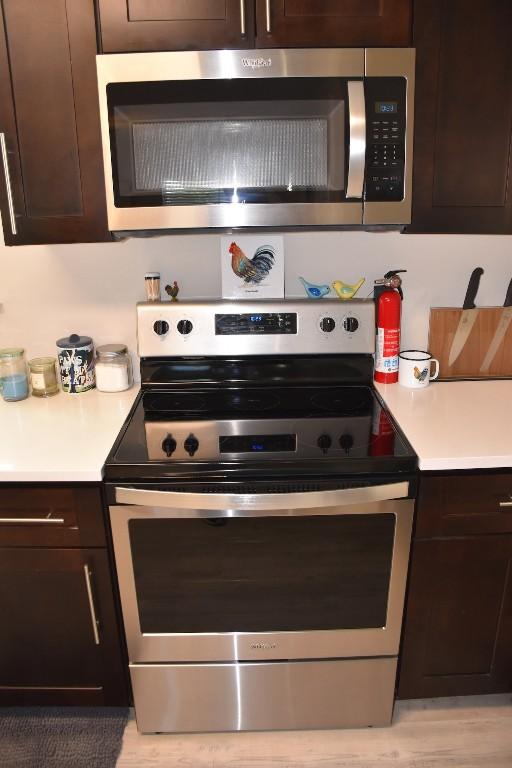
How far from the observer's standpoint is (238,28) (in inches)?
54.3

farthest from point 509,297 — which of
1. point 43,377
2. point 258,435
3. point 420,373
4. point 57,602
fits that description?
point 57,602

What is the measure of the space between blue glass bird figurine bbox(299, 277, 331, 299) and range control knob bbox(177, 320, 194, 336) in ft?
1.26

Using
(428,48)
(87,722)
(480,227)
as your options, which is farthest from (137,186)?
(87,722)

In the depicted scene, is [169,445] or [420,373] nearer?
[169,445]

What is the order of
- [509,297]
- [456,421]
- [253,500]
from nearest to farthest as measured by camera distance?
1. [253,500]
2. [456,421]
3. [509,297]

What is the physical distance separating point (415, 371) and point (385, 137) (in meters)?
0.70

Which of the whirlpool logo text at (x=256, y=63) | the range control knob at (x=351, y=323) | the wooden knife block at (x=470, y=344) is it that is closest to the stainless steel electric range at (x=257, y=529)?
the range control knob at (x=351, y=323)

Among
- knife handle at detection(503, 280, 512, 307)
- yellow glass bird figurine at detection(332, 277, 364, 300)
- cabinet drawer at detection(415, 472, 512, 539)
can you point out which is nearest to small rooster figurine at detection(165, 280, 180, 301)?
yellow glass bird figurine at detection(332, 277, 364, 300)

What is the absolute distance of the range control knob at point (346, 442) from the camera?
4.78 ft

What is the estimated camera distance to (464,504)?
1457 mm

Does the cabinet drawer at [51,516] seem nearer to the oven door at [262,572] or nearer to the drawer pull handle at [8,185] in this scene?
the oven door at [262,572]

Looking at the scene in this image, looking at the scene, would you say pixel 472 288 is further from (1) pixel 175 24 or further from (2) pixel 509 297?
(1) pixel 175 24

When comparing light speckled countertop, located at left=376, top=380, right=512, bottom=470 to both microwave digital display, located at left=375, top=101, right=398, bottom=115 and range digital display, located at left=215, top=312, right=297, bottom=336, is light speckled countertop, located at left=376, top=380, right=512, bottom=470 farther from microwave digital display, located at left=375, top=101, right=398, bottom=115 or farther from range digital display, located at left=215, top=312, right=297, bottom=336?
microwave digital display, located at left=375, top=101, right=398, bottom=115

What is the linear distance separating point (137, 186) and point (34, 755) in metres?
1.57
